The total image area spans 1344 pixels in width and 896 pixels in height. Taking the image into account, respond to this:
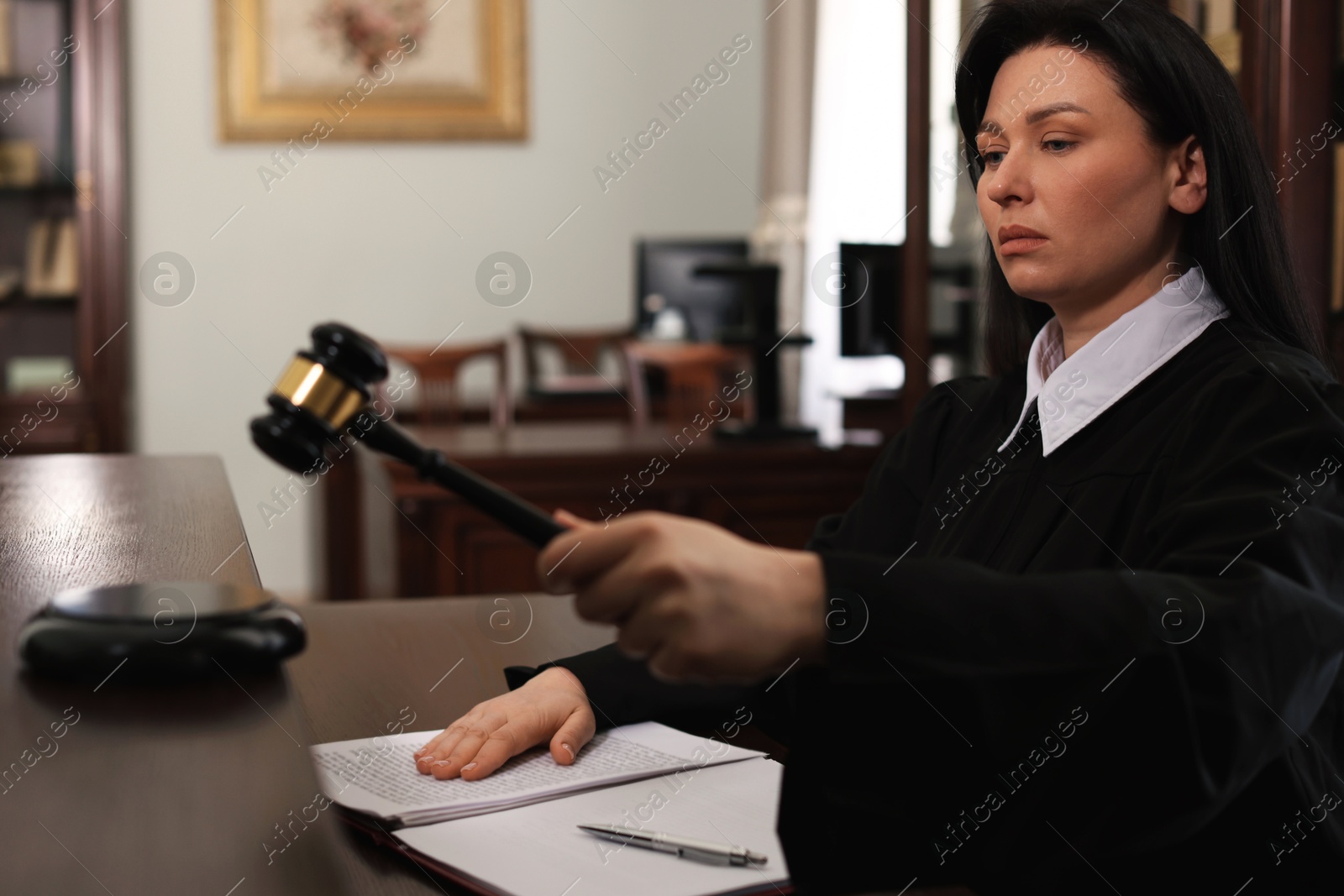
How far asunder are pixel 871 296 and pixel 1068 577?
281 cm

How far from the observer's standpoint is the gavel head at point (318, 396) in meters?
0.65

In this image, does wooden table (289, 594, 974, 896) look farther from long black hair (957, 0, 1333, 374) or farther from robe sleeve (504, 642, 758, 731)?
long black hair (957, 0, 1333, 374)

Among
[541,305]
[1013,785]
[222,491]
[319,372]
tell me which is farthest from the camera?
[541,305]

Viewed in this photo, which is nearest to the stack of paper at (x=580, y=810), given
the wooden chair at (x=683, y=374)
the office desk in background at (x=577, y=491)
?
the office desk in background at (x=577, y=491)

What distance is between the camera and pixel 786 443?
3.48 meters

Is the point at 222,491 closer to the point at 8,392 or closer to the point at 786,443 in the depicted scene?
the point at 786,443

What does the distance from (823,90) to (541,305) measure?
4.97 ft

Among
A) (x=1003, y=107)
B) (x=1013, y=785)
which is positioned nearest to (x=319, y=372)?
(x=1013, y=785)

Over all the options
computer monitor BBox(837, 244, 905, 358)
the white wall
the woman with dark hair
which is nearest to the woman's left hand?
the woman with dark hair

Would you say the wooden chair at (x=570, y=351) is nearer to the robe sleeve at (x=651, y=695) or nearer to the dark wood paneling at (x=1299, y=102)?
the dark wood paneling at (x=1299, y=102)

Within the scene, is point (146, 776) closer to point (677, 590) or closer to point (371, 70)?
point (677, 590)

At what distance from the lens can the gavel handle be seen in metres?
0.64

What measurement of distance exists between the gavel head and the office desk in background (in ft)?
7.78

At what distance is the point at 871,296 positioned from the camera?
11.5 ft
